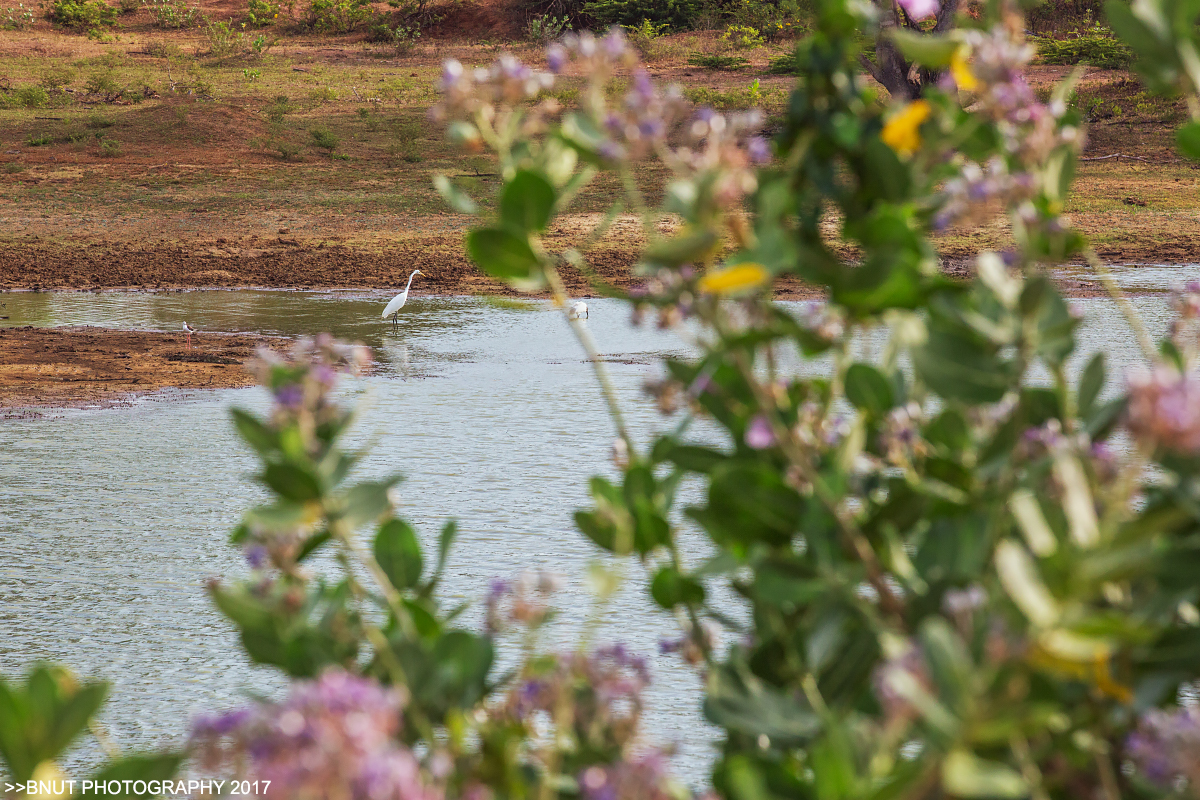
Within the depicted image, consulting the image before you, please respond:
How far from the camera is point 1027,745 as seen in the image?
0.82 m

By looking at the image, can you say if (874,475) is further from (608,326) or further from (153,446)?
(608,326)

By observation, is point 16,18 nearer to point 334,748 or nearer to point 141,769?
point 141,769

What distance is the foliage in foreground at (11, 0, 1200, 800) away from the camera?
81cm

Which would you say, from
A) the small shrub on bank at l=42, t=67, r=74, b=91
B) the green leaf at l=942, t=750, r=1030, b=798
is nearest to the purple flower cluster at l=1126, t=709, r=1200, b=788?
the green leaf at l=942, t=750, r=1030, b=798

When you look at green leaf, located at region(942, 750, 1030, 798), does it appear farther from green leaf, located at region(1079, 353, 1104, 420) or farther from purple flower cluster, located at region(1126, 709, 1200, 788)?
green leaf, located at region(1079, 353, 1104, 420)

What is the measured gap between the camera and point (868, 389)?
104 cm

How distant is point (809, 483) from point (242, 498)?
5.90m

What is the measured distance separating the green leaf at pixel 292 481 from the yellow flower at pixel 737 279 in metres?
0.29

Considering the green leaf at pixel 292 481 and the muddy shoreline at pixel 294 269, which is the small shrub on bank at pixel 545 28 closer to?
the muddy shoreline at pixel 294 269

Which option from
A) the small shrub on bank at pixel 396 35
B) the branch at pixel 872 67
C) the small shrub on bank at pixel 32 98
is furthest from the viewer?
the small shrub on bank at pixel 396 35

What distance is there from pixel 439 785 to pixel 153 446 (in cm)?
744

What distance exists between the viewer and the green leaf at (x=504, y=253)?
2.97 feet

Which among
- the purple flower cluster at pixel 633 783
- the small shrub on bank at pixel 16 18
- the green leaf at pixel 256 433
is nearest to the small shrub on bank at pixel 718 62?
the small shrub on bank at pixel 16 18

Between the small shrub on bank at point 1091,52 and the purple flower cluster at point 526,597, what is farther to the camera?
the small shrub on bank at point 1091,52
